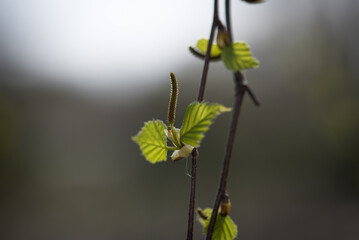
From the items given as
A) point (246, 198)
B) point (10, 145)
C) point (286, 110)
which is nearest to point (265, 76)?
point (286, 110)

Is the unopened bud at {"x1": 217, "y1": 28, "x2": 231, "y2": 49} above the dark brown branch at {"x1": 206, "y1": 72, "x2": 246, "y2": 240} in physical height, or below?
above

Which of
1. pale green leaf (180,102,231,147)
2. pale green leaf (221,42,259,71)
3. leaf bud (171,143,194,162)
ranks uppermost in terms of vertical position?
pale green leaf (221,42,259,71)

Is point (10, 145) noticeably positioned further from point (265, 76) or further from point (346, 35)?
point (346, 35)

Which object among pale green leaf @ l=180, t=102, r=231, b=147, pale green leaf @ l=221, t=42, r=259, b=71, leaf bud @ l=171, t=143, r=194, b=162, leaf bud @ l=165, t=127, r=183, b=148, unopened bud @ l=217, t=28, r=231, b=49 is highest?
unopened bud @ l=217, t=28, r=231, b=49

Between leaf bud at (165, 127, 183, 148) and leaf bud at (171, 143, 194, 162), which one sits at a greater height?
leaf bud at (165, 127, 183, 148)
